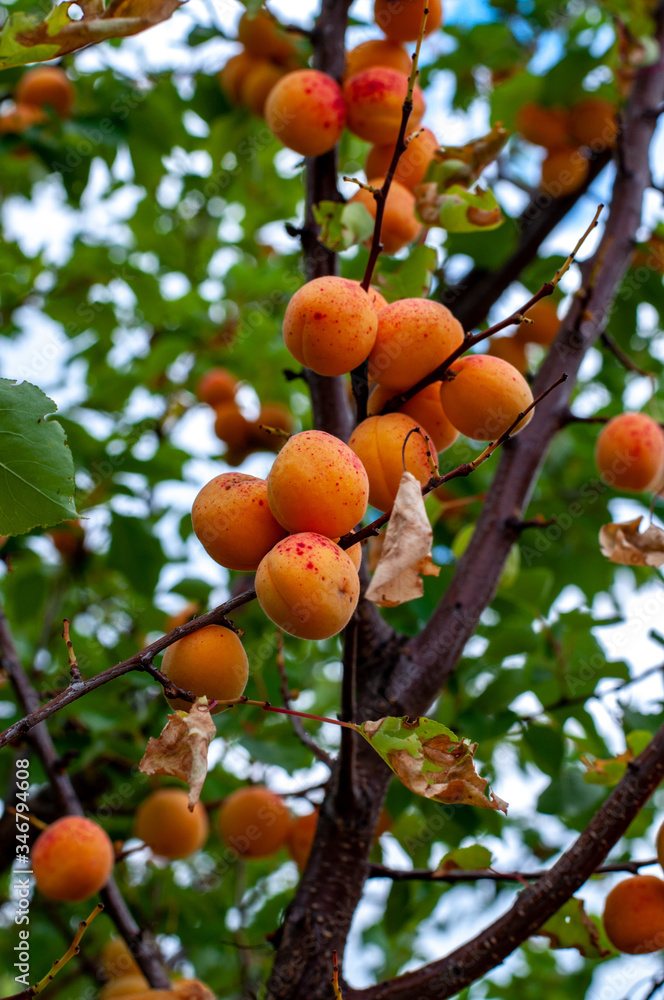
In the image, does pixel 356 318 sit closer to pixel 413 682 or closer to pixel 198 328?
pixel 413 682

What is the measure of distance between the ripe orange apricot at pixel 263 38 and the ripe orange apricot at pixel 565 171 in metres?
1.06

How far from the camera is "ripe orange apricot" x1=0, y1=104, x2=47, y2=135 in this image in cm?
337

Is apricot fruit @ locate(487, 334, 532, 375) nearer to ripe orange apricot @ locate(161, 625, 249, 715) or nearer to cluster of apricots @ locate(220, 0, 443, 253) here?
cluster of apricots @ locate(220, 0, 443, 253)

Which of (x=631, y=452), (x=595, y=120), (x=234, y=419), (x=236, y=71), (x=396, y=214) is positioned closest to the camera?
(x=396, y=214)

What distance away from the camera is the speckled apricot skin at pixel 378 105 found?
1.85 meters

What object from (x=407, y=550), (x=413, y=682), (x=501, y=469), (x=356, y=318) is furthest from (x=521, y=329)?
(x=407, y=550)

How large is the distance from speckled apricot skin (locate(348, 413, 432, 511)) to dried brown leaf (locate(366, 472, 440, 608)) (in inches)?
7.1

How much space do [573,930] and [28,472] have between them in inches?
52.7

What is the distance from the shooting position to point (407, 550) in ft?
3.50

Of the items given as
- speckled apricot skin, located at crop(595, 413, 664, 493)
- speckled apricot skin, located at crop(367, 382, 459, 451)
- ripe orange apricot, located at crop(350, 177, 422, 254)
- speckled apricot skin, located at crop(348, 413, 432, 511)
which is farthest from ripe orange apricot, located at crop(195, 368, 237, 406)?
speckled apricot skin, located at crop(348, 413, 432, 511)

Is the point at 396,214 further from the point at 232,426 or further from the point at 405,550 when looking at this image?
the point at 232,426

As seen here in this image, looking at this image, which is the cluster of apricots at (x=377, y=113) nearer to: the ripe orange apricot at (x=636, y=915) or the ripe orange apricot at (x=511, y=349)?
the ripe orange apricot at (x=511, y=349)

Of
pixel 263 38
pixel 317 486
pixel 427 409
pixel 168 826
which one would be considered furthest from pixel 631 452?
pixel 263 38

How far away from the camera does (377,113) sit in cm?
186
